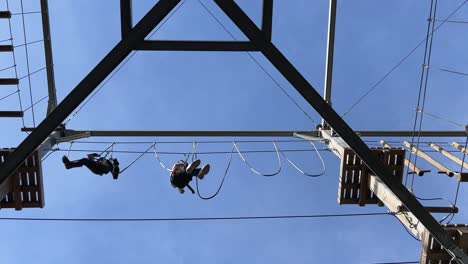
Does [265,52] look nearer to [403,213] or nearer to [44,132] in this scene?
[44,132]

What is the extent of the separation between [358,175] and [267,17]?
4.07 meters

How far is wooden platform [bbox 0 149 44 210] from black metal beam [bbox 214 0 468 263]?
189 inches

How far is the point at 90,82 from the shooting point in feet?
18.8

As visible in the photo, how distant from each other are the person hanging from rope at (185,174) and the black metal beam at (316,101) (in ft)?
14.8

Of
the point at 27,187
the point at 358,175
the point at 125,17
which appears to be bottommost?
the point at 27,187

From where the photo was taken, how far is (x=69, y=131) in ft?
34.0

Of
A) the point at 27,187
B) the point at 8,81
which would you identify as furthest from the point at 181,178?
the point at 8,81

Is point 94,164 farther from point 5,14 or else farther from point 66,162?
point 5,14

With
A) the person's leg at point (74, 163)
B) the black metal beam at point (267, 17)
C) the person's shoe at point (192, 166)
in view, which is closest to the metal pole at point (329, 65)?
the person's shoe at point (192, 166)

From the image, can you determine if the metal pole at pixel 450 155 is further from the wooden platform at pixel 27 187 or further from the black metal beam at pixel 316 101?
the wooden platform at pixel 27 187

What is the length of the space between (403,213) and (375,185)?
0.97 m

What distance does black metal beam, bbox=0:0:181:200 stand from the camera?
5.74 m

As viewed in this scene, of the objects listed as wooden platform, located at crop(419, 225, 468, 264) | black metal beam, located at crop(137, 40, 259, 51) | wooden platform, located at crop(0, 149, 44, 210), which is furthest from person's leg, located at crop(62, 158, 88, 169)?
wooden platform, located at crop(419, 225, 468, 264)

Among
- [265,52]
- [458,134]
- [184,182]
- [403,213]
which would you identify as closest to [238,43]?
[265,52]
